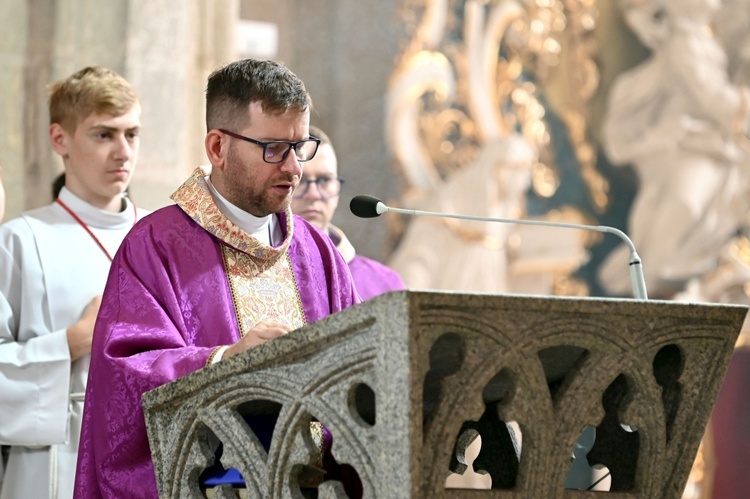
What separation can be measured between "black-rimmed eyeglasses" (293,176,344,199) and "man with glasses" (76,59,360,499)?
1272 millimetres

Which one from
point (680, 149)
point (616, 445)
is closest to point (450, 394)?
point (616, 445)

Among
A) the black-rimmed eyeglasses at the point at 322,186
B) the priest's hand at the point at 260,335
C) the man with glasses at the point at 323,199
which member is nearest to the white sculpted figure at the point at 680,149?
the man with glasses at the point at 323,199

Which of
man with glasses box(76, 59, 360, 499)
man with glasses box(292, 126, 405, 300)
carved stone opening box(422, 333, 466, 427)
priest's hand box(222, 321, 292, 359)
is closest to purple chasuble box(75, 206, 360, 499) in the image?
man with glasses box(76, 59, 360, 499)

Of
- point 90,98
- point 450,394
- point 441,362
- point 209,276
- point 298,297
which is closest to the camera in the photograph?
point 450,394

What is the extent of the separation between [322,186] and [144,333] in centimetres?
173

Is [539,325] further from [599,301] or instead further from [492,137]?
[492,137]

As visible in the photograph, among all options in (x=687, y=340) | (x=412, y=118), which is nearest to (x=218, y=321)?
(x=687, y=340)

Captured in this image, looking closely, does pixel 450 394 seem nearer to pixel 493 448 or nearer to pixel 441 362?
pixel 441 362

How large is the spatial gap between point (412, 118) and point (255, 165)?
5.57 metres

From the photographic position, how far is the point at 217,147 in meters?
2.59

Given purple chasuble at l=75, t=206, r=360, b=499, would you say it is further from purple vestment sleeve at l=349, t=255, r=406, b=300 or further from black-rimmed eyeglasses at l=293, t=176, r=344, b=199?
purple vestment sleeve at l=349, t=255, r=406, b=300

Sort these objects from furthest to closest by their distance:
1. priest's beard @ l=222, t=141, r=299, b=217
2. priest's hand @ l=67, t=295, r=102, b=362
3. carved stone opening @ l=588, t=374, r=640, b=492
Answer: priest's hand @ l=67, t=295, r=102, b=362 → priest's beard @ l=222, t=141, r=299, b=217 → carved stone opening @ l=588, t=374, r=640, b=492

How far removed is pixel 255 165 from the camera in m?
2.54

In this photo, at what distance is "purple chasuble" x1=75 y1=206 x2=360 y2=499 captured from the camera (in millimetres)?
2420
